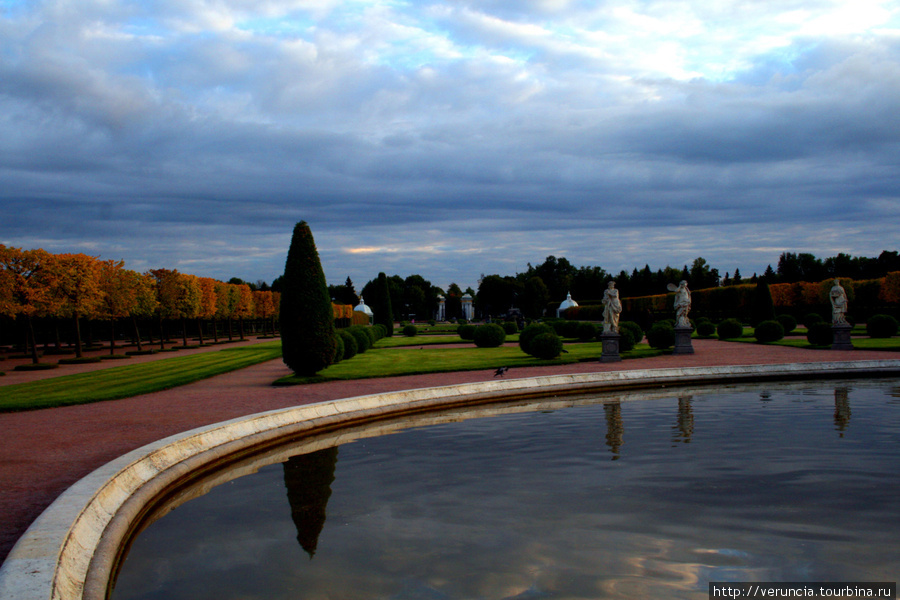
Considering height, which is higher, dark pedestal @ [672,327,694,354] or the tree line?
the tree line

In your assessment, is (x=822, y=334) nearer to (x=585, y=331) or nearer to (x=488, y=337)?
(x=585, y=331)

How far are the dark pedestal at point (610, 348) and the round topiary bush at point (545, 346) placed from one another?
162 centimetres

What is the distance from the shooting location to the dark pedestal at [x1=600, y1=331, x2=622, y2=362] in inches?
824

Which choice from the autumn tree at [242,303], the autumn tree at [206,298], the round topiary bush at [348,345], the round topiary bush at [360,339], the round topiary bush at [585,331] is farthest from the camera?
the autumn tree at [242,303]

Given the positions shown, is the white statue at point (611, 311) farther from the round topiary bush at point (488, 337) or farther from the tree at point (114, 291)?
the tree at point (114, 291)

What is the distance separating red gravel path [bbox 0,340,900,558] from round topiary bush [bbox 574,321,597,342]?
1192 centimetres

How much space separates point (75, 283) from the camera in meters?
28.5

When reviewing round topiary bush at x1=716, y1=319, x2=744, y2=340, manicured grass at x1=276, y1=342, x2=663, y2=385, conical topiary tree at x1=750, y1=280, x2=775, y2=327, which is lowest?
manicured grass at x1=276, y1=342, x2=663, y2=385

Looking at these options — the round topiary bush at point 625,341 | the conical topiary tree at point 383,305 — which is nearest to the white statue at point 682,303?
the round topiary bush at point 625,341

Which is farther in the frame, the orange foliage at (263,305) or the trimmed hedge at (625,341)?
the orange foliage at (263,305)

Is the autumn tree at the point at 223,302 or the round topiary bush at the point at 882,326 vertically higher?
the autumn tree at the point at 223,302

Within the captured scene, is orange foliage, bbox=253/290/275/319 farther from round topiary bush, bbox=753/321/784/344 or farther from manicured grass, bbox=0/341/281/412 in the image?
round topiary bush, bbox=753/321/784/344

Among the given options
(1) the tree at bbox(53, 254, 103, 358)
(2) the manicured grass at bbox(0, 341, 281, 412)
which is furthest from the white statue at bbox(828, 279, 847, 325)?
(1) the tree at bbox(53, 254, 103, 358)

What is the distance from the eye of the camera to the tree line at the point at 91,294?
2644cm
